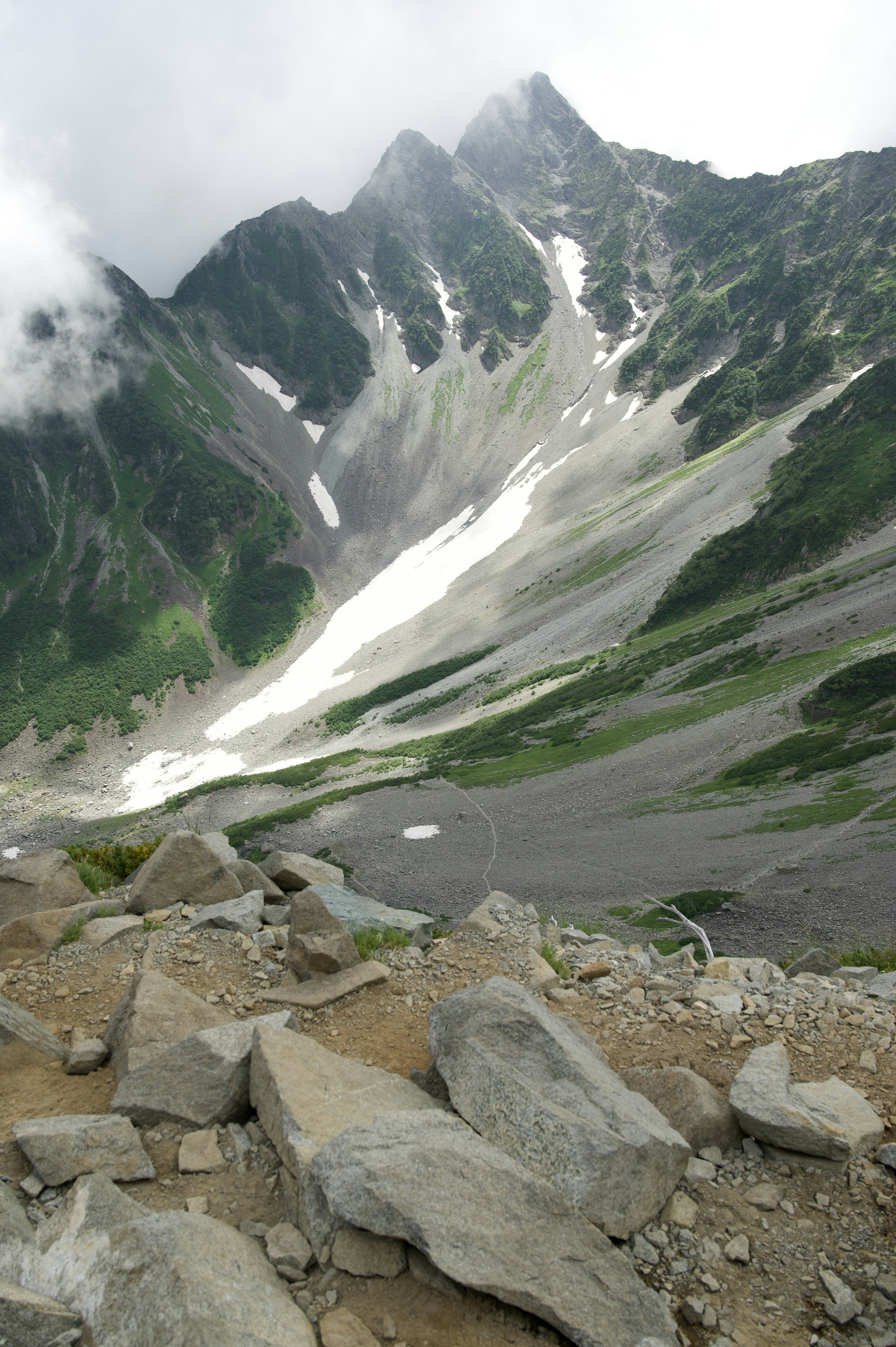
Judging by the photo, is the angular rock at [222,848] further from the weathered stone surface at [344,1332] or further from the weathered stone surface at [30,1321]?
the weathered stone surface at [344,1332]

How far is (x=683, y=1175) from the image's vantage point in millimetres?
6164

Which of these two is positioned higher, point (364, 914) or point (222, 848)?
point (222, 848)

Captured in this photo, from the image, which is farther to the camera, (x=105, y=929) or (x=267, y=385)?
(x=267, y=385)

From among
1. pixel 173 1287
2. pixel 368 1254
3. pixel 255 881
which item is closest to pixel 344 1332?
pixel 368 1254

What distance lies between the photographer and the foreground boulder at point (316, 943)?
991 cm

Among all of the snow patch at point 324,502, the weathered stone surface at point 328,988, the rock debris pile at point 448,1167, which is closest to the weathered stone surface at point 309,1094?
the rock debris pile at point 448,1167

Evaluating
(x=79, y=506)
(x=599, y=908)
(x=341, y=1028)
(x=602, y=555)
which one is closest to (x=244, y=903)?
(x=341, y=1028)

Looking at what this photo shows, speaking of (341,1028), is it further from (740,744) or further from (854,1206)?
(740,744)

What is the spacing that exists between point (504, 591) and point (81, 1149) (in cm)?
9936

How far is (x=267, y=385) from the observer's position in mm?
189250

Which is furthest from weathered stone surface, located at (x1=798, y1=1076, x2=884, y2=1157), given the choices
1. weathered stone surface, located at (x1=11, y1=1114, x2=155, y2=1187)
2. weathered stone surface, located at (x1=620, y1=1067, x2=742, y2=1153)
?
weathered stone surface, located at (x1=11, y1=1114, x2=155, y2=1187)

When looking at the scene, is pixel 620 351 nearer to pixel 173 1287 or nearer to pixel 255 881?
pixel 255 881

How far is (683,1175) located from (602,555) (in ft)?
310

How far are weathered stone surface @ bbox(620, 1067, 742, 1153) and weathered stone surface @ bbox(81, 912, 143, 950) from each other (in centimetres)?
943
